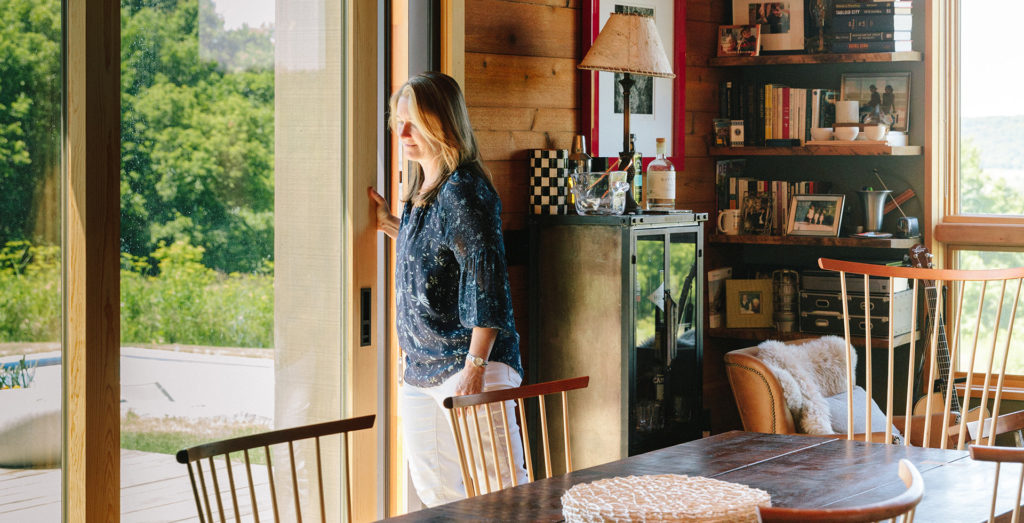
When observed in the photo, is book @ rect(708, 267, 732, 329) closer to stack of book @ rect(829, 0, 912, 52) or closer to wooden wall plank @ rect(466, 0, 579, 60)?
stack of book @ rect(829, 0, 912, 52)

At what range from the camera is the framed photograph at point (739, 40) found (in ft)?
15.1

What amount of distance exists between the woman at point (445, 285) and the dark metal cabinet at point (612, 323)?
772 mm

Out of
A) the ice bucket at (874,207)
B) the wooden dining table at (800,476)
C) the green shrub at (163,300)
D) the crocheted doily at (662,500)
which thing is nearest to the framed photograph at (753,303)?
the ice bucket at (874,207)

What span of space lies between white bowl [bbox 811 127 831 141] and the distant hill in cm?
55

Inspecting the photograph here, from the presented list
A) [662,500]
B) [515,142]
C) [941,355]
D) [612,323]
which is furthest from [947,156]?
[662,500]

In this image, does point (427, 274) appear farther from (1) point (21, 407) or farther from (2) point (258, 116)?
(1) point (21, 407)

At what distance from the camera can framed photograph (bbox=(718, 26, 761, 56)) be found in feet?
15.1

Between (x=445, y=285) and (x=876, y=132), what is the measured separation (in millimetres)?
2281

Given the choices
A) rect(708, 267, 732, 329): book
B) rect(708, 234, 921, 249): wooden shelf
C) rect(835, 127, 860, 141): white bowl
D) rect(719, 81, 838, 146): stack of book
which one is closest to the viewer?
rect(708, 234, 921, 249): wooden shelf

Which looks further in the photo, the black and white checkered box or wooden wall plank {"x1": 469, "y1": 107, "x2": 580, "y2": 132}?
the black and white checkered box

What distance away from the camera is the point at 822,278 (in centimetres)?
445

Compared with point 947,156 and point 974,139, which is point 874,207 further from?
point 974,139

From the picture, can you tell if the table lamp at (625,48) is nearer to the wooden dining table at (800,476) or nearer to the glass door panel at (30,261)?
the wooden dining table at (800,476)

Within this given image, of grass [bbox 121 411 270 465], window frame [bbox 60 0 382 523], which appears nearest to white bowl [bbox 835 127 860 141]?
grass [bbox 121 411 270 465]
